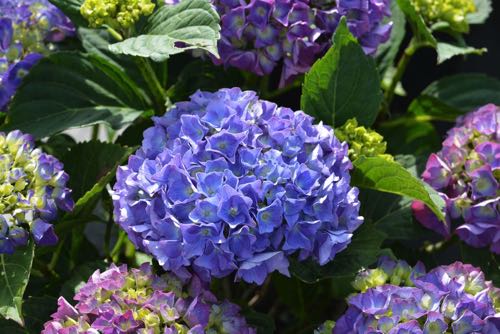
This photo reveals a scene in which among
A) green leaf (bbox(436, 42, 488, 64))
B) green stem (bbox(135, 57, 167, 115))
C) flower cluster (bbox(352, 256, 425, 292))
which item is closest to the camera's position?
flower cluster (bbox(352, 256, 425, 292))

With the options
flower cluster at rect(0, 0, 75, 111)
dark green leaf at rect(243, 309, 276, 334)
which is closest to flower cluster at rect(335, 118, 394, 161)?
dark green leaf at rect(243, 309, 276, 334)

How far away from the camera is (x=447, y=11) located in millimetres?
1355

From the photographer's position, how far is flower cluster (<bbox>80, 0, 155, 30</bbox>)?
1.13 m

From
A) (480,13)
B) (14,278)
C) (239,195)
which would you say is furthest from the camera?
(480,13)

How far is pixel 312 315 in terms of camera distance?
1.59 m

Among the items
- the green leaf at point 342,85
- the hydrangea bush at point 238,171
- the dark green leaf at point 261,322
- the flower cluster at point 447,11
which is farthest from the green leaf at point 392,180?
the flower cluster at point 447,11

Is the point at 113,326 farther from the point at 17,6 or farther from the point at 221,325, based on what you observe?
the point at 17,6

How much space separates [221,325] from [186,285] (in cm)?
7

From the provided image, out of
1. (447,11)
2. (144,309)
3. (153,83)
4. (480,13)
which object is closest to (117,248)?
(153,83)

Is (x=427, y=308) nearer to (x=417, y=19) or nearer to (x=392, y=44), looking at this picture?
(x=417, y=19)

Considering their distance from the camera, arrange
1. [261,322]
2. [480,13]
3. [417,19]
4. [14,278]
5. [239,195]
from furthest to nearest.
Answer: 1. [480,13]
2. [417,19]
3. [261,322]
4. [14,278]
5. [239,195]

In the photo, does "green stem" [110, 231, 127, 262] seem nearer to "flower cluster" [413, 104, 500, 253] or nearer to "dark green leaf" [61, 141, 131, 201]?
"dark green leaf" [61, 141, 131, 201]

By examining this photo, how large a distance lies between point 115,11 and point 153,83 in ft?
0.47

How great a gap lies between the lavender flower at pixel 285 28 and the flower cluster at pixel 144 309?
34 centimetres
